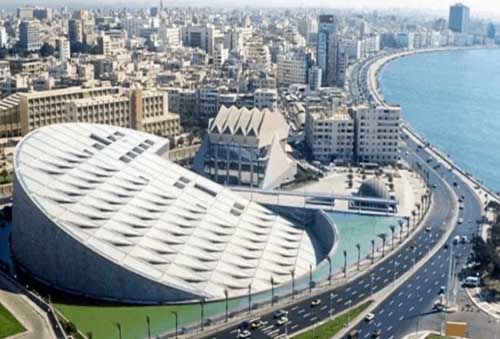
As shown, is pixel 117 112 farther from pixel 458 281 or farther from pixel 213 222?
pixel 458 281

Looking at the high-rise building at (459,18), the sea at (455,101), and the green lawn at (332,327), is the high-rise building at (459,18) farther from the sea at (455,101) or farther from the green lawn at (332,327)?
the green lawn at (332,327)

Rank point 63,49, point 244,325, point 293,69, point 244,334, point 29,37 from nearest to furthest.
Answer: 1. point 244,334
2. point 244,325
3. point 293,69
4. point 63,49
5. point 29,37

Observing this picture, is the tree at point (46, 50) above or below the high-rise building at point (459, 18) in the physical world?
below

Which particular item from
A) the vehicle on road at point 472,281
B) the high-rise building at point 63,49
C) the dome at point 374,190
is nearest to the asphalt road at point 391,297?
the vehicle on road at point 472,281

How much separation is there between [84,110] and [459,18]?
4815 inches

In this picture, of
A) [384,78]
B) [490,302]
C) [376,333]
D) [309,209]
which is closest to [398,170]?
[309,209]

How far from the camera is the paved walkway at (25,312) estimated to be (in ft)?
63.9

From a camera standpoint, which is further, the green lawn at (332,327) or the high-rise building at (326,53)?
the high-rise building at (326,53)

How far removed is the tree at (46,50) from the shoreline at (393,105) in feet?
112

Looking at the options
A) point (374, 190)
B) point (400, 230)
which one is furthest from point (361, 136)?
point (400, 230)

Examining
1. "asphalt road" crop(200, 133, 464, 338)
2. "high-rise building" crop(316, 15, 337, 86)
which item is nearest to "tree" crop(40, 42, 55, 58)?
"high-rise building" crop(316, 15, 337, 86)

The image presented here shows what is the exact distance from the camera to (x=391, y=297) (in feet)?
76.6

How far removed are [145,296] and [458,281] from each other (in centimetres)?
1007

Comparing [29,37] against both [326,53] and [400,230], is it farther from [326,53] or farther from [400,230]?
[400,230]
